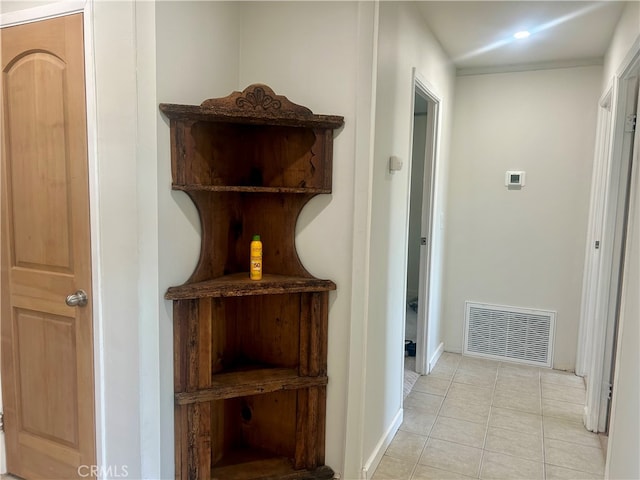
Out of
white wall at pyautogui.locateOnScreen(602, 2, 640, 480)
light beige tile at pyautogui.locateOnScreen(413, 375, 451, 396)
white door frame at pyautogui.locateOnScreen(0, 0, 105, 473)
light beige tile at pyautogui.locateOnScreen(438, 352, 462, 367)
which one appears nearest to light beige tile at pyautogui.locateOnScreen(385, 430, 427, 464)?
light beige tile at pyautogui.locateOnScreen(413, 375, 451, 396)

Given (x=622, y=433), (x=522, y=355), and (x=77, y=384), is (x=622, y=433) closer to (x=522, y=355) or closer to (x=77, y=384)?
(x=522, y=355)

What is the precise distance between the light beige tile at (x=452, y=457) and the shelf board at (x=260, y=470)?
23.8 inches

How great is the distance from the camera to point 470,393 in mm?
3064

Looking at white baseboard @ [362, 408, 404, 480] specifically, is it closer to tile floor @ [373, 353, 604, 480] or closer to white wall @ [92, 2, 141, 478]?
tile floor @ [373, 353, 604, 480]

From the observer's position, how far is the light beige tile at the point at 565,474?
2.16m

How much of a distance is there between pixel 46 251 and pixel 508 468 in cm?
243

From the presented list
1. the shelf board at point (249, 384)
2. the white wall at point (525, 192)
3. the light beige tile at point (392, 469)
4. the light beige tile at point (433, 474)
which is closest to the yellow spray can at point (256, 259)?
the shelf board at point (249, 384)

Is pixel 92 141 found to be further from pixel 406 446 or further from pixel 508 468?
pixel 508 468

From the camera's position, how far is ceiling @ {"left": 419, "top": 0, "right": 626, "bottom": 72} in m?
2.49

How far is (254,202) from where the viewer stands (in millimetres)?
2064

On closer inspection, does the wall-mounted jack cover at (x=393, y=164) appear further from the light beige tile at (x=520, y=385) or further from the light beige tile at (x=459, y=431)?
the light beige tile at (x=520, y=385)

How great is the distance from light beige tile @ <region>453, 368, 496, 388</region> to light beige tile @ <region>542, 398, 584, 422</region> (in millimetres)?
387

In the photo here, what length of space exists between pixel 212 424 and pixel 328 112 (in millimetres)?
1515

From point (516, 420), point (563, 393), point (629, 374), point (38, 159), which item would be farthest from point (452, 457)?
point (38, 159)
